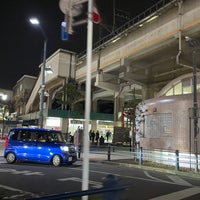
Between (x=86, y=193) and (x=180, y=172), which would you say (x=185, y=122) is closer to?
(x=180, y=172)

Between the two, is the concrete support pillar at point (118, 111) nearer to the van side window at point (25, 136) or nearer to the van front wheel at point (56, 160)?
the van side window at point (25, 136)

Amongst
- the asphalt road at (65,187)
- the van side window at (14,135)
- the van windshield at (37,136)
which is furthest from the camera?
the van side window at (14,135)

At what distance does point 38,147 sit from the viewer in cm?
1559

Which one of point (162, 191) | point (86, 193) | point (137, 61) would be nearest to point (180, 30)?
point (137, 61)

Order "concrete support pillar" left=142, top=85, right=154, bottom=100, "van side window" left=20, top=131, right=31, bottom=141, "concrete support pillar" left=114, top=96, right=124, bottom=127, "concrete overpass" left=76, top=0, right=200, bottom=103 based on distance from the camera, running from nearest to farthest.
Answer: "van side window" left=20, top=131, right=31, bottom=141
"concrete overpass" left=76, top=0, right=200, bottom=103
"concrete support pillar" left=142, top=85, right=154, bottom=100
"concrete support pillar" left=114, top=96, right=124, bottom=127

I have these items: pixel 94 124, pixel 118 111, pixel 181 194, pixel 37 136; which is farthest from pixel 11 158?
pixel 118 111

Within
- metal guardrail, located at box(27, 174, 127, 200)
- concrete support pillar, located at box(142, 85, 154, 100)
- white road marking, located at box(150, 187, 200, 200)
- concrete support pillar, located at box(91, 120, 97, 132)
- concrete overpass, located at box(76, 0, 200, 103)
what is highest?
concrete overpass, located at box(76, 0, 200, 103)

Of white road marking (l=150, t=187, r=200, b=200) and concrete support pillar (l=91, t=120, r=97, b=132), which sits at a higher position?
concrete support pillar (l=91, t=120, r=97, b=132)

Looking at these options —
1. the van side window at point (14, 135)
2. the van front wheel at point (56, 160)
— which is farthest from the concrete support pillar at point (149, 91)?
the van front wheel at point (56, 160)

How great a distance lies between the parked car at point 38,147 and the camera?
15.5 metres

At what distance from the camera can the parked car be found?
15.5m

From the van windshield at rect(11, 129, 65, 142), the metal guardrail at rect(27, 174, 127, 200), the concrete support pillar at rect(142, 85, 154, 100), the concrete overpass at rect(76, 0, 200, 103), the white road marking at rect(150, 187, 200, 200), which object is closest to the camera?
the metal guardrail at rect(27, 174, 127, 200)

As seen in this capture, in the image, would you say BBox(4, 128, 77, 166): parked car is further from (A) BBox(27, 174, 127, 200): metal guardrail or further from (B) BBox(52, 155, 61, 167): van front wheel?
(A) BBox(27, 174, 127, 200): metal guardrail

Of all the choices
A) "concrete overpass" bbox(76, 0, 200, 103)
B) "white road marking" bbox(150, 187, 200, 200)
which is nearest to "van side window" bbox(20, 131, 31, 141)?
"white road marking" bbox(150, 187, 200, 200)
